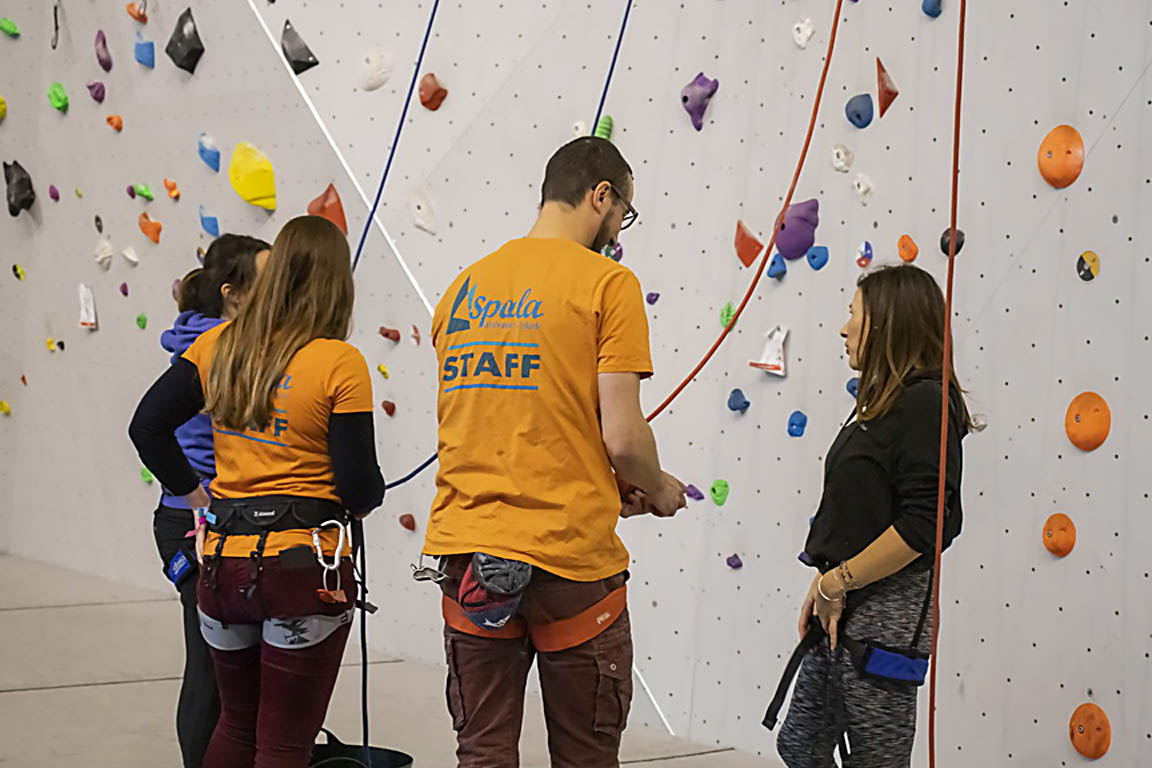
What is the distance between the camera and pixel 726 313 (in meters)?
3.45

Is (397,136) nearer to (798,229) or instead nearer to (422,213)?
(422,213)

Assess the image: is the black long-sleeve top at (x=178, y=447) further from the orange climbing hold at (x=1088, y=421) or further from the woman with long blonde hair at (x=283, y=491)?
the orange climbing hold at (x=1088, y=421)

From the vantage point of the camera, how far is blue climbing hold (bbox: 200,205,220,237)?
16.3ft

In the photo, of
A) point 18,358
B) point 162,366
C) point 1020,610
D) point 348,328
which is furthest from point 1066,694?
point 18,358

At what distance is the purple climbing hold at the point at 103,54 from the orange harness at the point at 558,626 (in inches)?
162

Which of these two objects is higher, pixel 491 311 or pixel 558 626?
pixel 491 311

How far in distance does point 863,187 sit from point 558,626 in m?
1.62

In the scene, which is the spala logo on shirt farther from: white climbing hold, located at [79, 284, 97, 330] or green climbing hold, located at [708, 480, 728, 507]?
white climbing hold, located at [79, 284, 97, 330]

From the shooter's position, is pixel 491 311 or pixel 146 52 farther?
Result: pixel 146 52

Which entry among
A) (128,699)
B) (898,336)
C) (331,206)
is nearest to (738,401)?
(898,336)

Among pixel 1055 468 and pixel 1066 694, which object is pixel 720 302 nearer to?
pixel 1055 468

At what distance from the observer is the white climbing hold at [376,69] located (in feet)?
14.3

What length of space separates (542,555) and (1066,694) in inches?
54.9

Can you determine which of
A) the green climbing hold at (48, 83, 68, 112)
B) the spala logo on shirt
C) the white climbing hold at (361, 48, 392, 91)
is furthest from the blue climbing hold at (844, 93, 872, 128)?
the green climbing hold at (48, 83, 68, 112)
